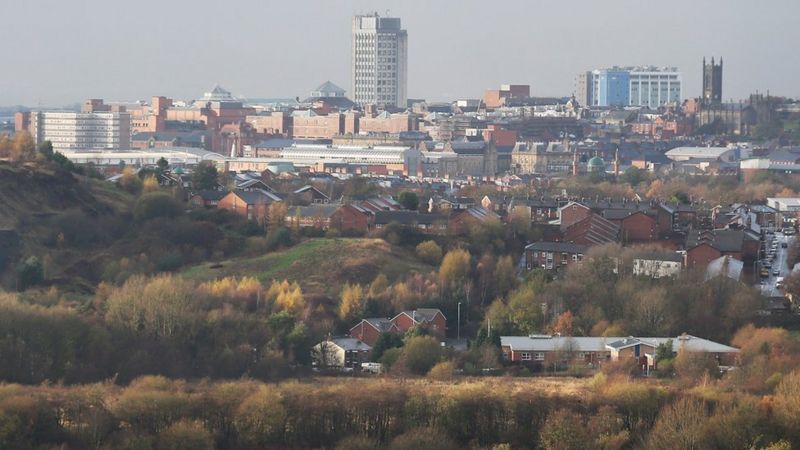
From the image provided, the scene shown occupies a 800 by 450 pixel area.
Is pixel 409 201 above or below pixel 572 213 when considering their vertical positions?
above

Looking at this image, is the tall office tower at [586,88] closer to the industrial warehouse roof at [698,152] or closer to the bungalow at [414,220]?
the industrial warehouse roof at [698,152]

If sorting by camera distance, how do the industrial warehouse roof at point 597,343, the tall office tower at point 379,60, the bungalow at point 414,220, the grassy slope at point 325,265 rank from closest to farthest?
the industrial warehouse roof at point 597,343
the grassy slope at point 325,265
the bungalow at point 414,220
the tall office tower at point 379,60

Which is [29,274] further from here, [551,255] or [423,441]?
[423,441]

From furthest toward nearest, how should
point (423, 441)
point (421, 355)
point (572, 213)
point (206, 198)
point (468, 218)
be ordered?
point (572, 213) < point (206, 198) < point (468, 218) < point (421, 355) < point (423, 441)

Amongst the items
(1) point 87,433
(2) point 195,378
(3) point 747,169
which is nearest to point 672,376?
A: (2) point 195,378

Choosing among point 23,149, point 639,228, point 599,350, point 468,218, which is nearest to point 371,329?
point 599,350

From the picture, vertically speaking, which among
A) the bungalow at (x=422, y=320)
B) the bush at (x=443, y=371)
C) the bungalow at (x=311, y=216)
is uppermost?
the bungalow at (x=311, y=216)

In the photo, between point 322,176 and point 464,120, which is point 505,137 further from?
point 322,176

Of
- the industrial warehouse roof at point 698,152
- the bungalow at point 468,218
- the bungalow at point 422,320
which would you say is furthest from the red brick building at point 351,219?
the industrial warehouse roof at point 698,152
